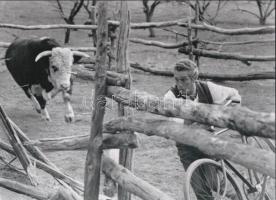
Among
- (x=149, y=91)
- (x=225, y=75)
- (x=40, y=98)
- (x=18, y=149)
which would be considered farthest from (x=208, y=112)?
(x=225, y=75)

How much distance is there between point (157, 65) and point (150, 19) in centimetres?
343

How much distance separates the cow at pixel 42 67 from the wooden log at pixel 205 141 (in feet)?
13.8

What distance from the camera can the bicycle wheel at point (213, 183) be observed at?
392 centimetres

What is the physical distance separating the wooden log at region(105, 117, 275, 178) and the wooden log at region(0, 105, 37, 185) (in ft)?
4.17

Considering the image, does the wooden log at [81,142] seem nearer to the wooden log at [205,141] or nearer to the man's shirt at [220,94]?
the wooden log at [205,141]

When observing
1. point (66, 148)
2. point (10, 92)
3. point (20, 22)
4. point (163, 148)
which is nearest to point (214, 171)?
point (66, 148)

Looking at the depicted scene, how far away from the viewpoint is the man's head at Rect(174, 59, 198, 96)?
13.4ft

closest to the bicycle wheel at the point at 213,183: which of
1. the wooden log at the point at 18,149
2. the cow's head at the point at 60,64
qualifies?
the wooden log at the point at 18,149

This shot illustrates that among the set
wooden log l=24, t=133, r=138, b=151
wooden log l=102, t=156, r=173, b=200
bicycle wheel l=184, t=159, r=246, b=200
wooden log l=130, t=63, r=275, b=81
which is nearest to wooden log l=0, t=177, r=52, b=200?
wooden log l=24, t=133, r=138, b=151

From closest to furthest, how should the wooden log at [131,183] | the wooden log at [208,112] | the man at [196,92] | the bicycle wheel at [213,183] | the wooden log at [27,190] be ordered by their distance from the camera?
the wooden log at [208,112], the wooden log at [131,183], the bicycle wheel at [213,183], the man at [196,92], the wooden log at [27,190]

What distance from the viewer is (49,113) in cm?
841

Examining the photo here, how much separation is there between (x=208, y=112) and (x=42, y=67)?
5.63m

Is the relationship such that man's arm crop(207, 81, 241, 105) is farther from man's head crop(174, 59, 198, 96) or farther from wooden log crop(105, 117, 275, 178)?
wooden log crop(105, 117, 275, 178)

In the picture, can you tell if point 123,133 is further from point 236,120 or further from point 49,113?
point 49,113
